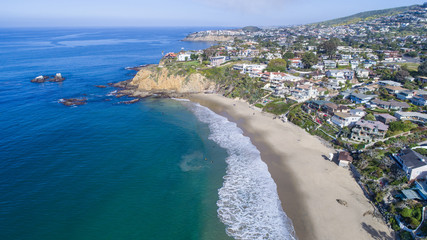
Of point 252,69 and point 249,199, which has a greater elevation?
point 252,69

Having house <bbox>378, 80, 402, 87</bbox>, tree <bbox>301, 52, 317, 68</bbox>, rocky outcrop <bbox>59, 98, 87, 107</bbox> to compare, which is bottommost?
rocky outcrop <bbox>59, 98, 87, 107</bbox>

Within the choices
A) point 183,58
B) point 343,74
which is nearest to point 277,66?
point 343,74

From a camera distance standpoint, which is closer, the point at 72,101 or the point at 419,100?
the point at 419,100

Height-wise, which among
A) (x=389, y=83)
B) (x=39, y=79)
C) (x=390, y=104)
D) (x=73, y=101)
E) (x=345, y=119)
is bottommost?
(x=73, y=101)

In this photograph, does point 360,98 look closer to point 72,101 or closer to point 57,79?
point 72,101

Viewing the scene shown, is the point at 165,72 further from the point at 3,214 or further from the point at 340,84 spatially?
the point at 3,214

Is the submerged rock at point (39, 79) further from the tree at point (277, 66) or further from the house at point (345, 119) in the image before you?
the house at point (345, 119)

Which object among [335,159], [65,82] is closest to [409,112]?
[335,159]

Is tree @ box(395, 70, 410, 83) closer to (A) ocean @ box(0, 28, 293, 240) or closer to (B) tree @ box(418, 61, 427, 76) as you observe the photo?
(B) tree @ box(418, 61, 427, 76)

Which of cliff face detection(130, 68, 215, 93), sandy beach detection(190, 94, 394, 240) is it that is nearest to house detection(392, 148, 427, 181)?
sandy beach detection(190, 94, 394, 240)
